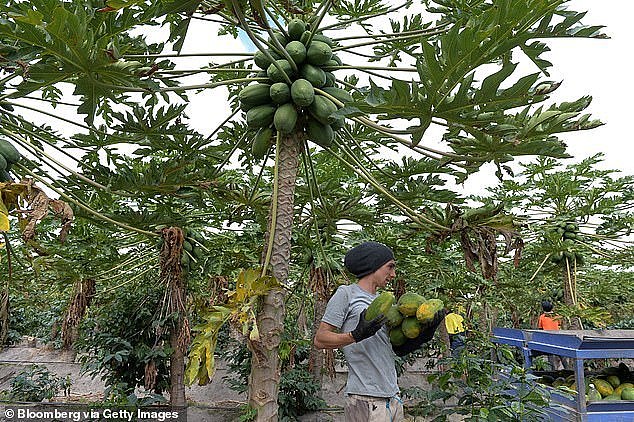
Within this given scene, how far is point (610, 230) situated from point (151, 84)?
6.48 meters

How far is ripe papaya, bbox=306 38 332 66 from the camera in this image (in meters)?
2.79

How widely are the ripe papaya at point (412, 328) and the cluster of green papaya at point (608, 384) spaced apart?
301 centimetres

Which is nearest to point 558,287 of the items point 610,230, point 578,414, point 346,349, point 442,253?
point 610,230

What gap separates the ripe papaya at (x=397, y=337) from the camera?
2.70 meters

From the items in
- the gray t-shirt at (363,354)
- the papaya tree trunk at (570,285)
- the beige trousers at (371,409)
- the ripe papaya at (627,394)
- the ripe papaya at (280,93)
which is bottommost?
the ripe papaya at (627,394)

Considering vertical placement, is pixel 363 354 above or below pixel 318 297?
below

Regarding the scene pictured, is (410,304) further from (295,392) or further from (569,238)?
(569,238)

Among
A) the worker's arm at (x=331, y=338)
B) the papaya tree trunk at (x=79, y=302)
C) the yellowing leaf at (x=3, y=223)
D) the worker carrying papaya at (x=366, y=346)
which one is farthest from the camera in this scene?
the papaya tree trunk at (x=79, y=302)

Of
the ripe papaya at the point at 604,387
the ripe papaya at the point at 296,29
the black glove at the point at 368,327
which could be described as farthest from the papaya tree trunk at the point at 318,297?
the ripe papaya at the point at 604,387

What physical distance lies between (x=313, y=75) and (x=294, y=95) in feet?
0.66

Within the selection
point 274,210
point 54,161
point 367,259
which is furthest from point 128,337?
point 274,210

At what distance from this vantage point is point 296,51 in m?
2.76

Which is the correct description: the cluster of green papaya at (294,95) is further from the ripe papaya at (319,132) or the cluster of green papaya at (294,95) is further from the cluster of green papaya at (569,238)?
the cluster of green papaya at (569,238)

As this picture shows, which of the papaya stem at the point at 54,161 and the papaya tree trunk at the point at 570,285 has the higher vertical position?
the papaya stem at the point at 54,161
